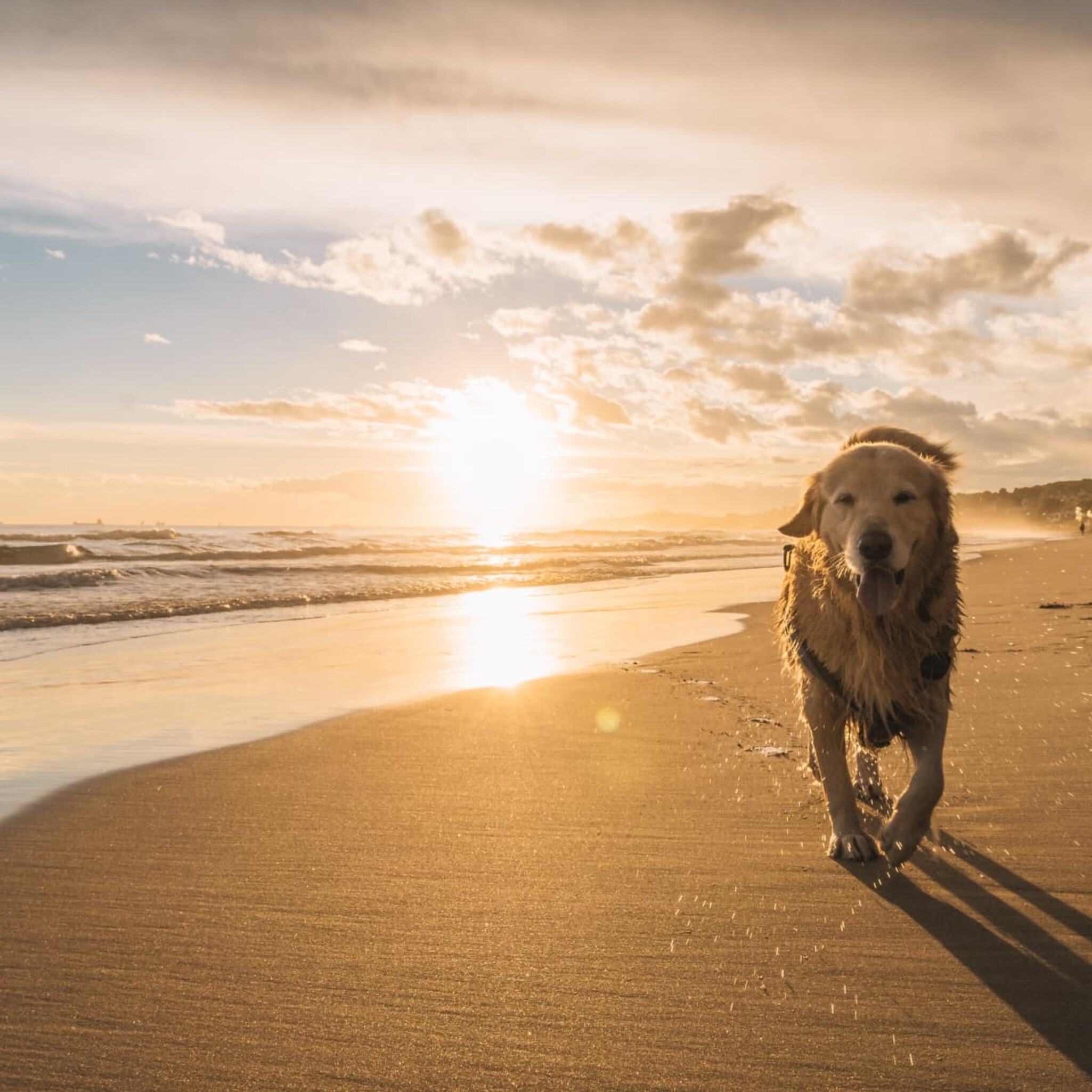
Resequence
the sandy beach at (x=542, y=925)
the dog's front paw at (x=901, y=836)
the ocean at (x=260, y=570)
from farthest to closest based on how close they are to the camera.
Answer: the ocean at (x=260, y=570) → the dog's front paw at (x=901, y=836) → the sandy beach at (x=542, y=925)

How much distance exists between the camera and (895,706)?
3.25m

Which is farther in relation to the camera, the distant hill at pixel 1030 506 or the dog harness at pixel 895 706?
→ the distant hill at pixel 1030 506

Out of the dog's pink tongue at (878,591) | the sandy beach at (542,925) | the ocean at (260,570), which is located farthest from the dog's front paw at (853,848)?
the ocean at (260,570)

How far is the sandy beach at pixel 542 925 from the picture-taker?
72.6 inches

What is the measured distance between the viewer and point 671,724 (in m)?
4.92

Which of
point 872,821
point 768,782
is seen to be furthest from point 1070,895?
point 768,782

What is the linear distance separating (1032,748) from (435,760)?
2761 millimetres

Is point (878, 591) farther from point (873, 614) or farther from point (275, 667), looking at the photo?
point (275, 667)

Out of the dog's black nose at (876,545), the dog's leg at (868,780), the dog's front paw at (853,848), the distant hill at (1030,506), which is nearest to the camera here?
the dog's front paw at (853,848)

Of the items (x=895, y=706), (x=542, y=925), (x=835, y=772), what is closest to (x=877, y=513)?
(x=895, y=706)

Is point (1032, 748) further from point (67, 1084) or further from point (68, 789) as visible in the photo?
point (68, 789)

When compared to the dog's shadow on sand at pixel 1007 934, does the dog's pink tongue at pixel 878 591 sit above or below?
above

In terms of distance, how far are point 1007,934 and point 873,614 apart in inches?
46.2

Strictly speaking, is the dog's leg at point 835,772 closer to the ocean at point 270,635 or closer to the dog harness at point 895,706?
the dog harness at point 895,706
